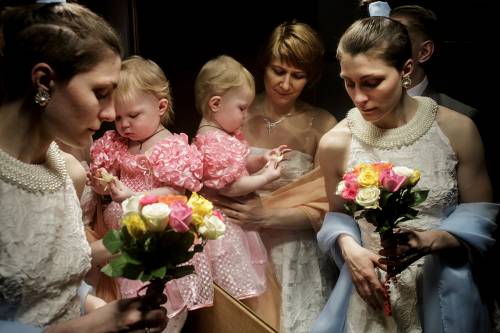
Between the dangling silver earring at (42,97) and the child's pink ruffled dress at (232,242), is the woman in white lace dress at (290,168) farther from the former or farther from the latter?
the dangling silver earring at (42,97)

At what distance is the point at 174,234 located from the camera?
1.54m

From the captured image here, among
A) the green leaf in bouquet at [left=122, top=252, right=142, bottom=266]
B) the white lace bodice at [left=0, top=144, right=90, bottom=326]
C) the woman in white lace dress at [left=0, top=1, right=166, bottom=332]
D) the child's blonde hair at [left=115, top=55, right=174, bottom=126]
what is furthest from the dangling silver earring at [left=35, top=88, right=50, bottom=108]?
the child's blonde hair at [left=115, top=55, right=174, bottom=126]

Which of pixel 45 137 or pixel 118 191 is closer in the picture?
pixel 45 137

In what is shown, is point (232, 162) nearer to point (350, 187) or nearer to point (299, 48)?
point (299, 48)

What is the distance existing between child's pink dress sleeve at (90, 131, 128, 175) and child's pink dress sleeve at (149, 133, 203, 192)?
141 mm

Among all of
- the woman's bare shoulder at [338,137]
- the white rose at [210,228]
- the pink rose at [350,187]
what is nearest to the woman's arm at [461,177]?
the pink rose at [350,187]

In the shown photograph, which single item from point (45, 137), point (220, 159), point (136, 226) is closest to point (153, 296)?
point (136, 226)

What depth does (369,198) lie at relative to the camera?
171 centimetres

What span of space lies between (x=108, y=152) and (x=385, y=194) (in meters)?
1.11

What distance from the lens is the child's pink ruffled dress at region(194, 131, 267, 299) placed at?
7.79 feet

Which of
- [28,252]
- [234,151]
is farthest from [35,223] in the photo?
[234,151]

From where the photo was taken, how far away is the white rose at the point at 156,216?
4.92 ft

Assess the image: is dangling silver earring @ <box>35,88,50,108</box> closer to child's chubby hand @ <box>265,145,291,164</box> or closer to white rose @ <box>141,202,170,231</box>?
white rose @ <box>141,202,170,231</box>

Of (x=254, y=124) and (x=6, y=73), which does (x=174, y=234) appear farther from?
(x=254, y=124)
